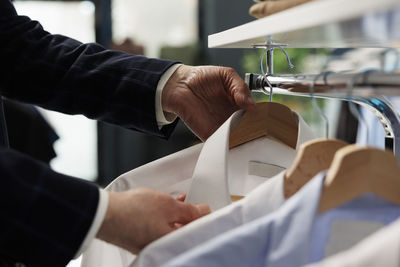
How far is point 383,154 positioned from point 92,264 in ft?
1.52

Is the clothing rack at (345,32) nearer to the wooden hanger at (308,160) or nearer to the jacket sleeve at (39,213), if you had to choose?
the wooden hanger at (308,160)

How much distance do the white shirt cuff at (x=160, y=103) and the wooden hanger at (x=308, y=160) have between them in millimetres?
379

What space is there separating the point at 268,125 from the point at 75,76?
13.5 inches

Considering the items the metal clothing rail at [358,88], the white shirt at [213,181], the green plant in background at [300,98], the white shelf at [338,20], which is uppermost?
the white shelf at [338,20]

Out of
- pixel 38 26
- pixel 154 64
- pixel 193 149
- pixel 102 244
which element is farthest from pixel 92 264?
pixel 38 26

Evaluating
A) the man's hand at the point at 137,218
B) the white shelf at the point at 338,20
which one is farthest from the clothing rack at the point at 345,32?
the man's hand at the point at 137,218

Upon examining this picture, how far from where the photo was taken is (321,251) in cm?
51

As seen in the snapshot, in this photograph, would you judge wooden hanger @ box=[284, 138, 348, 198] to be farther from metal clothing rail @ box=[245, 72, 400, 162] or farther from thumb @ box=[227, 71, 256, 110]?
thumb @ box=[227, 71, 256, 110]

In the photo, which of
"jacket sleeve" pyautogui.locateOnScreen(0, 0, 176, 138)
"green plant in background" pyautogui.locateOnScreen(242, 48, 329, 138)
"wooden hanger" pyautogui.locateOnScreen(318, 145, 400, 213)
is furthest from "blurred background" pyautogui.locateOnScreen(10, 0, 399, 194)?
"wooden hanger" pyautogui.locateOnScreen(318, 145, 400, 213)

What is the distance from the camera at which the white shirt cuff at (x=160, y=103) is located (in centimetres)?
87

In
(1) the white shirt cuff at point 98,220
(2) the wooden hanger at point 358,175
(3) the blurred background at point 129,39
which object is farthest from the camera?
(3) the blurred background at point 129,39

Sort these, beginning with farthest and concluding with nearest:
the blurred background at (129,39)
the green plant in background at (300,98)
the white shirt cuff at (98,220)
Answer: the blurred background at (129,39)
the green plant in background at (300,98)
the white shirt cuff at (98,220)

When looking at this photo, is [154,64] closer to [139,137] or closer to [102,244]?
[102,244]

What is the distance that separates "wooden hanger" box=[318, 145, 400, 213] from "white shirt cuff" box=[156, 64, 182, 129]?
442 mm
